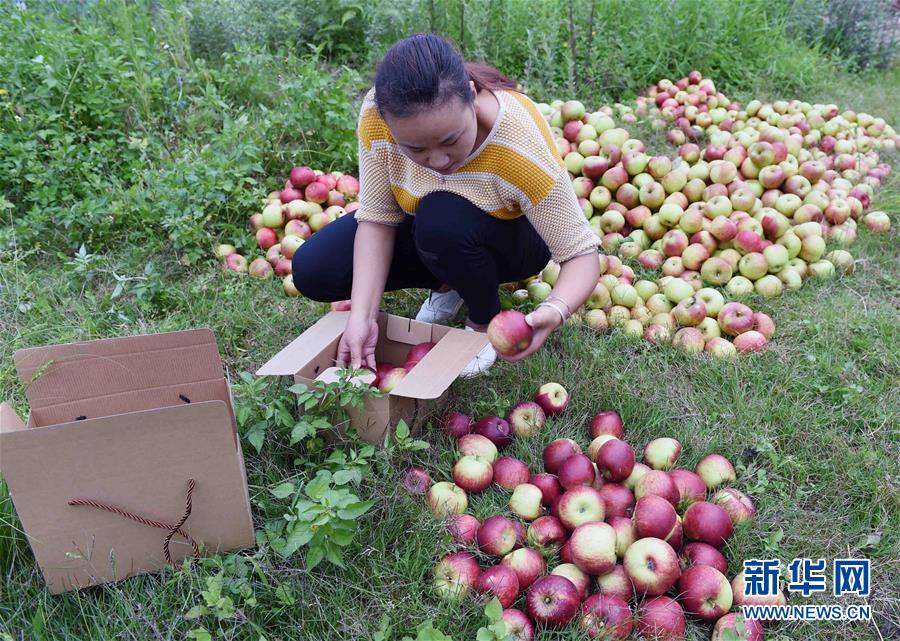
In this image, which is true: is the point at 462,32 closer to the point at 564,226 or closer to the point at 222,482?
the point at 564,226

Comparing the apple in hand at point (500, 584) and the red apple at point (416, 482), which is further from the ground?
the apple in hand at point (500, 584)

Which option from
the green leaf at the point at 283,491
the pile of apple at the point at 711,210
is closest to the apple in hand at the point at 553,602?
the green leaf at the point at 283,491

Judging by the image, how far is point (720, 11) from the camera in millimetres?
5762

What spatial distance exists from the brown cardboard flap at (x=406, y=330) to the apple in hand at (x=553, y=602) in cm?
103

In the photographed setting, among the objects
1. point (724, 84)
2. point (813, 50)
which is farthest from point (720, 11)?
point (813, 50)

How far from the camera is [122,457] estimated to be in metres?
1.66

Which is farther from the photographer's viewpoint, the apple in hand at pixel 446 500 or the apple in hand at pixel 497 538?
the apple in hand at pixel 446 500

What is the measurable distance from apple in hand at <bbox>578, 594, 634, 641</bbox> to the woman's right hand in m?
1.10

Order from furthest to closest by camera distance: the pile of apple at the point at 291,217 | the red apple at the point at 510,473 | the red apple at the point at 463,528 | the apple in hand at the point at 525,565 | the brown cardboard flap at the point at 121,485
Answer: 1. the pile of apple at the point at 291,217
2. the red apple at the point at 510,473
3. the red apple at the point at 463,528
4. the apple in hand at the point at 525,565
5. the brown cardboard flap at the point at 121,485

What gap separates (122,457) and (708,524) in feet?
5.28

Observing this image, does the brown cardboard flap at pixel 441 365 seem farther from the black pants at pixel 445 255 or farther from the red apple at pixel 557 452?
the red apple at pixel 557 452

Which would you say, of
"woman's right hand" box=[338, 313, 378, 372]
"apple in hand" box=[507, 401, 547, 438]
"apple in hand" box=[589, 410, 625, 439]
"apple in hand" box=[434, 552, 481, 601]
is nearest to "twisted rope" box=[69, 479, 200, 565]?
"apple in hand" box=[434, 552, 481, 601]

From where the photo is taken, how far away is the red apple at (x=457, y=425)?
242cm

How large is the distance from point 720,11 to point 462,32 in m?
2.34
